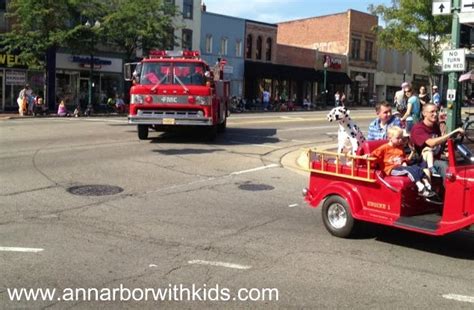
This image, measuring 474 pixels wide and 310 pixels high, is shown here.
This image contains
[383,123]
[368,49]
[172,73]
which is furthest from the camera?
[368,49]

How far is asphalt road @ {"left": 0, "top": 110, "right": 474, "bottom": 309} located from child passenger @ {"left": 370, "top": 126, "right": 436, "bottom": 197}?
2.72ft

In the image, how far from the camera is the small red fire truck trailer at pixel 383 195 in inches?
241

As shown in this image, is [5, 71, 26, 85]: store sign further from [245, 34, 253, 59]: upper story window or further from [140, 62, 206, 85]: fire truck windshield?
[245, 34, 253, 59]: upper story window

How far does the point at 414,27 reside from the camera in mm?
28516

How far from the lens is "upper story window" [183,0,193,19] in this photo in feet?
147

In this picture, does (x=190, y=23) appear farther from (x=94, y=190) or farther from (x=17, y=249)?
(x=17, y=249)

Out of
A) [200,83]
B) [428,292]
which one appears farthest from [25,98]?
[428,292]

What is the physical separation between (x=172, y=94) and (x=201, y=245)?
34.5ft

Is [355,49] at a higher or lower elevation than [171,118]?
higher

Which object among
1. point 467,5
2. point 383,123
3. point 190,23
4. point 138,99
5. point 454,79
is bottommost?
point 383,123

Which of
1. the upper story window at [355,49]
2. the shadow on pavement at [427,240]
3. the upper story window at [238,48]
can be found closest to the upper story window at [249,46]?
the upper story window at [238,48]

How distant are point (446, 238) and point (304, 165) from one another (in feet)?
20.2

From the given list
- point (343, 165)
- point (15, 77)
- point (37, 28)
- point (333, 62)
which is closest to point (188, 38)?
point (15, 77)

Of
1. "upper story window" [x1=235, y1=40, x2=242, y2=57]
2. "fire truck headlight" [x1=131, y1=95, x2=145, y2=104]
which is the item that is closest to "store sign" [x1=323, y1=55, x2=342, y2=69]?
"upper story window" [x1=235, y1=40, x2=242, y2=57]
